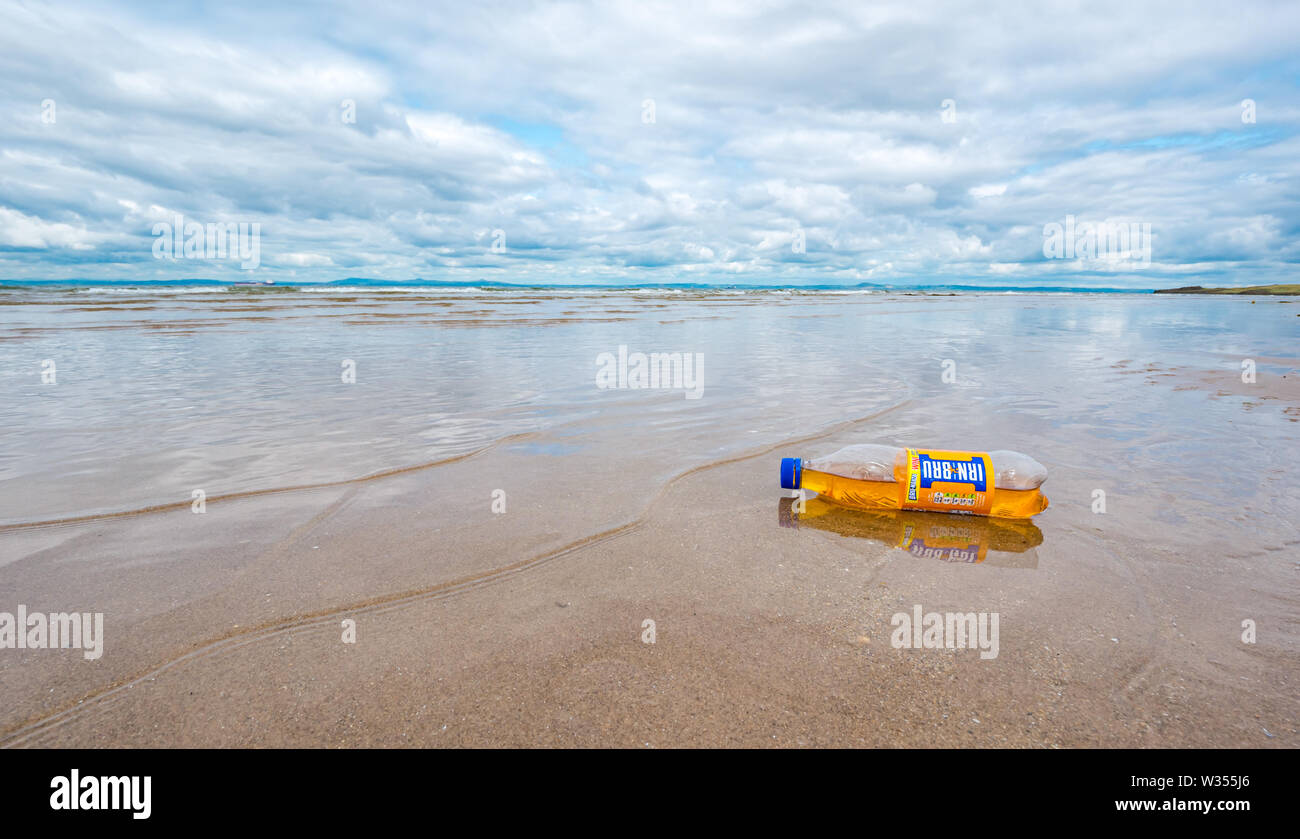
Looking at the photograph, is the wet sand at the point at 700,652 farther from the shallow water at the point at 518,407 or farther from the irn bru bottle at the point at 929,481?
the shallow water at the point at 518,407

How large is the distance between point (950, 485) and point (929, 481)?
0.22m

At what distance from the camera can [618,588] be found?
16.5 feet

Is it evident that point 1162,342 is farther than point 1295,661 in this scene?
Yes

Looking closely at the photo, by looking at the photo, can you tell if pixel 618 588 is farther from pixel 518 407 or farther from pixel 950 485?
pixel 518 407

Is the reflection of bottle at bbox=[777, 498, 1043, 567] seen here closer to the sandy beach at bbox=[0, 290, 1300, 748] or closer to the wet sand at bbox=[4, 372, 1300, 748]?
the sandy beach at bbox=[0, 290, 1300, 748]

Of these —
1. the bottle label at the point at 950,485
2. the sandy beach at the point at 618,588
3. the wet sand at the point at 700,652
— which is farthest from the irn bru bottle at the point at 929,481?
the wet sand at the point at 700,652

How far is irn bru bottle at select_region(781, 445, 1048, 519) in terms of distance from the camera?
657 cm

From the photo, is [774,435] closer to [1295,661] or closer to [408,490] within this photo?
[408,490]

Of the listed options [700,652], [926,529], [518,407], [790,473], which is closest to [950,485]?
[926,529]

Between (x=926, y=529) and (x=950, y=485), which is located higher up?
(x=950, y=485)

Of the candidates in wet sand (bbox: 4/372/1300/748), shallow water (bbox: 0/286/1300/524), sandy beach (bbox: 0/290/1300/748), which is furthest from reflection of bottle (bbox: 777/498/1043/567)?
shallow water (bbox: 0/286/1300/524)
